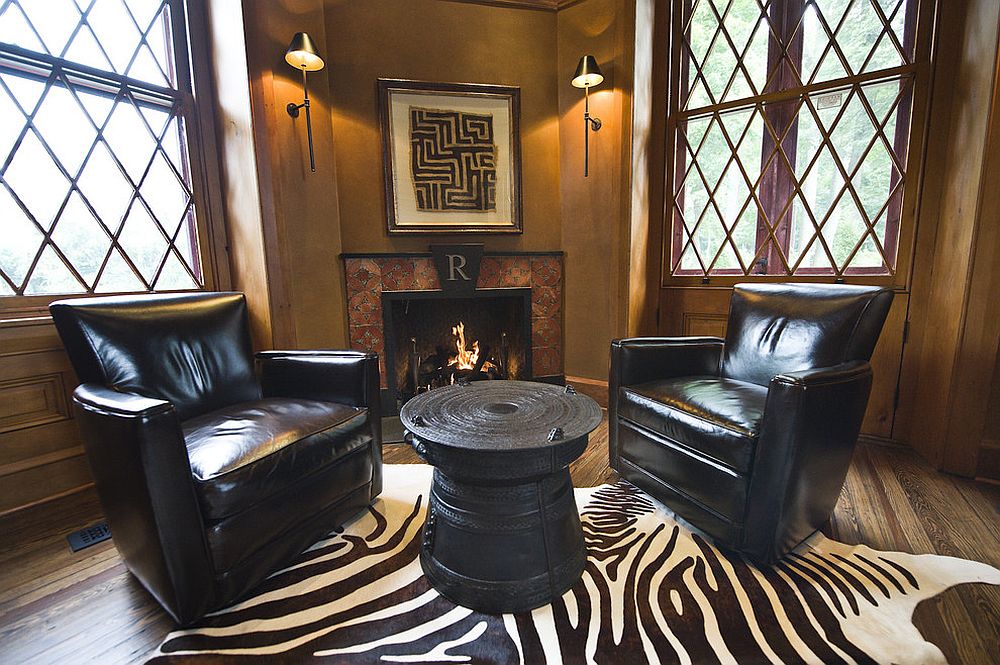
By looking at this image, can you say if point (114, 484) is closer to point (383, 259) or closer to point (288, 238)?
point (288, 238)

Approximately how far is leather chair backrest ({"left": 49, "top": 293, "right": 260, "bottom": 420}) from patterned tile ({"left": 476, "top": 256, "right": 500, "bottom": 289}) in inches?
Result: 56.0

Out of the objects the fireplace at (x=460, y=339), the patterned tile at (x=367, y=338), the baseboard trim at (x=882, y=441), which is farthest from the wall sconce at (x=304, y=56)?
the baseboard trim at (x=882, y=441)

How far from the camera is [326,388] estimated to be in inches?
71.6

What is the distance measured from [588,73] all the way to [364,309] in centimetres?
190

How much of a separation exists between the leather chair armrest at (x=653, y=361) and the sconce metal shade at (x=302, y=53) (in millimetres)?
2012

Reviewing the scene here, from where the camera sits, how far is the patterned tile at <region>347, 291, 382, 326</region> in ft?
9.14

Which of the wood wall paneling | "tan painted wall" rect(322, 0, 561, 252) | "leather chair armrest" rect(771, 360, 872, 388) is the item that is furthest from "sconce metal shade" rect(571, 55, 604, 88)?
"leather chair armrest" rect(771, 360, 872, 388)

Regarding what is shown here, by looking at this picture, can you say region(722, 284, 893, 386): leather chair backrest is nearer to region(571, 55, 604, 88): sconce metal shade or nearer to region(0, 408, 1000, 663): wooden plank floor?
region(0, 408, 1000, 663): wooden plank floor

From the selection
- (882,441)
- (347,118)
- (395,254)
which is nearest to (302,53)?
(347,118)

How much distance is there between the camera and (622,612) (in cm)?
129

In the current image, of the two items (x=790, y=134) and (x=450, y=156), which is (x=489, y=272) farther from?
(x=790, y=134)

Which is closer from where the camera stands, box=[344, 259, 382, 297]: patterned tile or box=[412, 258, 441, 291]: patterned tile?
box=[344, 259, 382, 297]: patterned tile

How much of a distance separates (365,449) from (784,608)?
143 cm

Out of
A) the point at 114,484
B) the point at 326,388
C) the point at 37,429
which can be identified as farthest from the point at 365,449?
A: the point at 37,429
